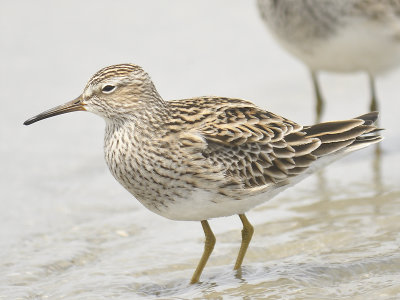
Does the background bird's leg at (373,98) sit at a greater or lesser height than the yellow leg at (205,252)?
greater

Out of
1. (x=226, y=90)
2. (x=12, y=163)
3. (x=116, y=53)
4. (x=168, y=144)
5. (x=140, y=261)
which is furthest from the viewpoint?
(x=116, y=53)

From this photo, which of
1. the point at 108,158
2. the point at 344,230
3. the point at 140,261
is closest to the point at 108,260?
the point at 140,261

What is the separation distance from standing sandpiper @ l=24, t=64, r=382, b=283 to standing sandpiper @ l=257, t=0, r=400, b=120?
3.36 metres

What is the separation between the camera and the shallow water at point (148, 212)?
8.23m

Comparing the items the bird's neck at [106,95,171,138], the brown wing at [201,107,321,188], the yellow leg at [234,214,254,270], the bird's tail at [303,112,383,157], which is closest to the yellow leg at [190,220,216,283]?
the yellow leg at [234,214,254,270]

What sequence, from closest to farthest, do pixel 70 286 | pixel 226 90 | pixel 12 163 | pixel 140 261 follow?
pixel 70 286 < pixel 140 261 < pixel 12 163 < pixel 226 90

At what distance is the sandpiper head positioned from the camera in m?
7.79

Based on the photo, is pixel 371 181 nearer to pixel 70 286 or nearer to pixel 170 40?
pixel 70 286

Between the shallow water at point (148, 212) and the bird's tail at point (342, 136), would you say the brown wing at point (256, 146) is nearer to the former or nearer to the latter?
the bird's tail at point (342, 136)

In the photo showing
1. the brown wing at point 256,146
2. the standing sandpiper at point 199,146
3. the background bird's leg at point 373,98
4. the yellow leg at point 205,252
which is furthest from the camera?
the background bird's leg at point 373,98

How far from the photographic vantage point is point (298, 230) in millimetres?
9188

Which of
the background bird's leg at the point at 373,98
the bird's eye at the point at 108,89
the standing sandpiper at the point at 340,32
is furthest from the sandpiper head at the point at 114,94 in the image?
the background bird's leg at the point at 373,98

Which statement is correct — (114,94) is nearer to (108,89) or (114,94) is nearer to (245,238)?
(108,89)

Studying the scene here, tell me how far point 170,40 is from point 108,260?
22.7 ft
